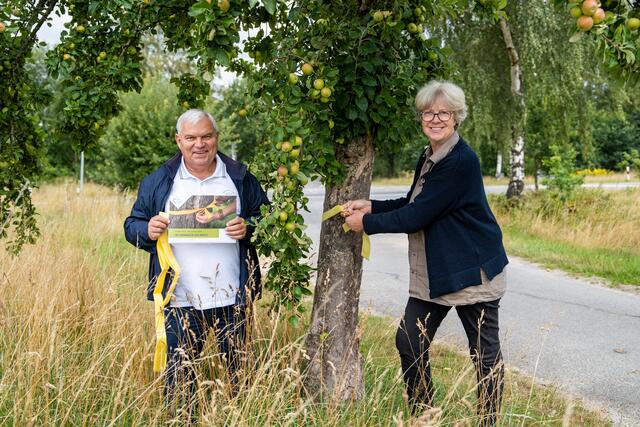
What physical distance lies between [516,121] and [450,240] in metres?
9.32

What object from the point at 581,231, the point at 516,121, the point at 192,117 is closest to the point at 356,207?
the point at 192,117

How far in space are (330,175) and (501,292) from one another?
1.03 metres

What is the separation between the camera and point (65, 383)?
2779 mm

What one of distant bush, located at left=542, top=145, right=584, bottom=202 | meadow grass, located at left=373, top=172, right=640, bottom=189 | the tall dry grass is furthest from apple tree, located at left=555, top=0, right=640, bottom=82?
meadow grass, located at left=373, top=172, right=640, bottom=189

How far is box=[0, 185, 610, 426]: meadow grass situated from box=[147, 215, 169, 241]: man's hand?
41 centimetres

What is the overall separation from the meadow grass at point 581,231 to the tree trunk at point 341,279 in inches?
200

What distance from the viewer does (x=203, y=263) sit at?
9.18 feet

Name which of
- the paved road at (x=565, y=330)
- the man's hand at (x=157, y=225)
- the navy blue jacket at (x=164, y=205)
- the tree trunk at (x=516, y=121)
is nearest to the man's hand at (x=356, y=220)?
the navy blue jacket at (x=164, y=205)

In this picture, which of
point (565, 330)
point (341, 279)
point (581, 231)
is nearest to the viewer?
point (341, 279)

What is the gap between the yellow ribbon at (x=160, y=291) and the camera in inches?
107

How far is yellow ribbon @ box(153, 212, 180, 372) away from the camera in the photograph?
8.92 ft

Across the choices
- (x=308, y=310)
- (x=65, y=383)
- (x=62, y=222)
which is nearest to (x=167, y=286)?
(x=65, y=383)

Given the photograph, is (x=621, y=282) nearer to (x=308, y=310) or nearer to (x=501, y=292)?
(x=308, y=310)

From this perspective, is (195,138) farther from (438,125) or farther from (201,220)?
(438,125)
